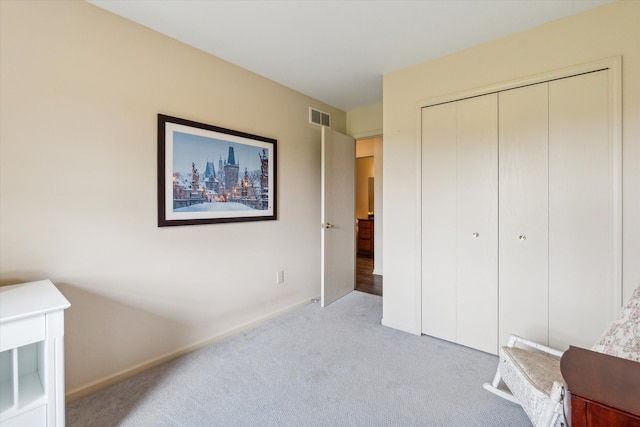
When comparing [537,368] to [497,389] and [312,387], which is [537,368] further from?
[312,387]

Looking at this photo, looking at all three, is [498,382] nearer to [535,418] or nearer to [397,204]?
[535,418]

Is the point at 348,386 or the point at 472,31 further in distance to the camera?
the point at 472,31

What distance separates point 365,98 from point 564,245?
2.41 m

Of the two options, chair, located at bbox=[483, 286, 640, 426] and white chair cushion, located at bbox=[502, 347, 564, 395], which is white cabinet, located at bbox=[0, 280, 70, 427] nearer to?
chair, located at bbox=[483, 286, 640, 426]

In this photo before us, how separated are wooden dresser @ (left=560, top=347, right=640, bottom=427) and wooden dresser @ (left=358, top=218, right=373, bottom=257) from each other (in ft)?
17.3

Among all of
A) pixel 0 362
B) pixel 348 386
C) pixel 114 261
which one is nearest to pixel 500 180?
pixel 348 386

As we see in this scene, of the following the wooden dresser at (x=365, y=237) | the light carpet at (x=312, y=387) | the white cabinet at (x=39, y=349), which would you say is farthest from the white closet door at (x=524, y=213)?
the wooden dresser at (x=365, y=237)

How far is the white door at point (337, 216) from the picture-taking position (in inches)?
125

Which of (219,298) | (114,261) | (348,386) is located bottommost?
(348,386)

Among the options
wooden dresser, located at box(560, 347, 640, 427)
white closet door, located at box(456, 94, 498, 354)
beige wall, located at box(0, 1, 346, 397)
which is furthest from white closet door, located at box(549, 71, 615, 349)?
beige wall, located at box(0, 1, 346, 397)

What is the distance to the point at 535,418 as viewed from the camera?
1264 millimetres

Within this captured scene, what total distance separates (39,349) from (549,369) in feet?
8.15

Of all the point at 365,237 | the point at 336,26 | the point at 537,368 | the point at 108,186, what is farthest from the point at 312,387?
the point at 365,237

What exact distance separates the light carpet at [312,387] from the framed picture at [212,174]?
1.07 m
